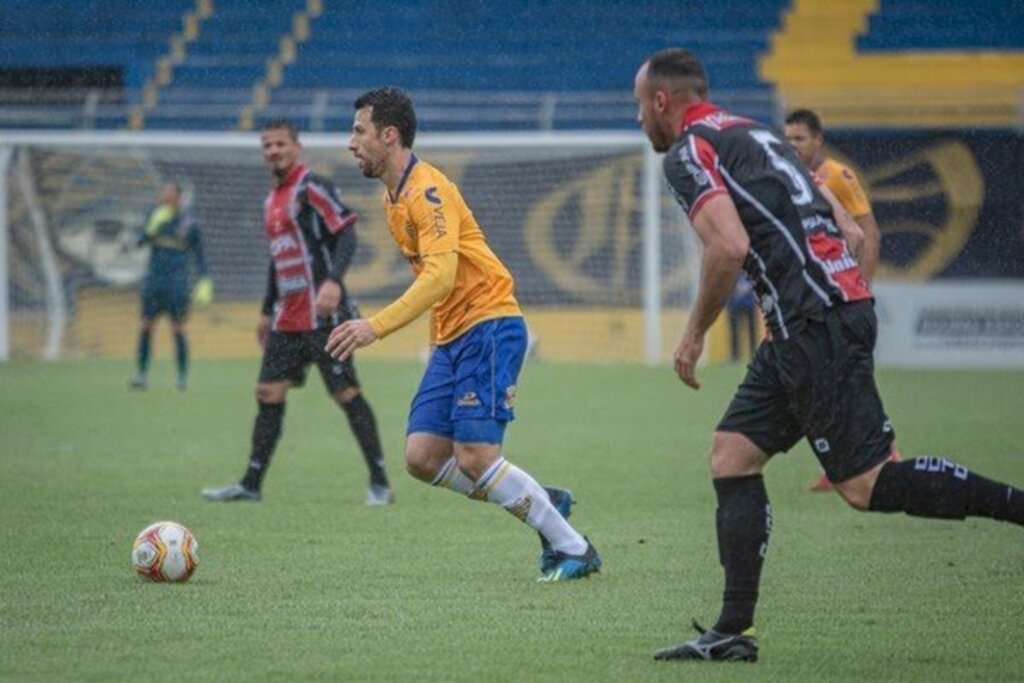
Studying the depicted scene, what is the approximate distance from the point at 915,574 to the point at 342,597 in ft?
8.74

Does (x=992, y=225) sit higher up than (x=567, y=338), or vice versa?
(x=992, y=225)

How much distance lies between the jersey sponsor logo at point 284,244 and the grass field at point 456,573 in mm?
1546

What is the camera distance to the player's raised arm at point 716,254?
6438mm

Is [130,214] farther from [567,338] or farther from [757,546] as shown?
[757,546]

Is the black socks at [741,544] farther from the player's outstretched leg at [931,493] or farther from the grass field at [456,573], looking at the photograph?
the player's outstretched leg at [931,493]

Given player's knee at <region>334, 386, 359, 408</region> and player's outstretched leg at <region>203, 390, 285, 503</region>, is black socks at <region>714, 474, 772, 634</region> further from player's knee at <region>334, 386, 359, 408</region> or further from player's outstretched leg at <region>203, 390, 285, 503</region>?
player's outstretched leg at <region>203, 390, 285, 503</region>

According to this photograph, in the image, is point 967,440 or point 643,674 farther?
point 967,440

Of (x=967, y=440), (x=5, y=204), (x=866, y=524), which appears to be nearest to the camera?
(x=866, y=524)

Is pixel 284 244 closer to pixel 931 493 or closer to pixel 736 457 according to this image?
pixel 736 457

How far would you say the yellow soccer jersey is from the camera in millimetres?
12383

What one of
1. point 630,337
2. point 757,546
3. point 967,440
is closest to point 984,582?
point 757,546

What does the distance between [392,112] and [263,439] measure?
379 cm

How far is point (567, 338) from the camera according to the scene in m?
28.3

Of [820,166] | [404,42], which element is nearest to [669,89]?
[820,166]
